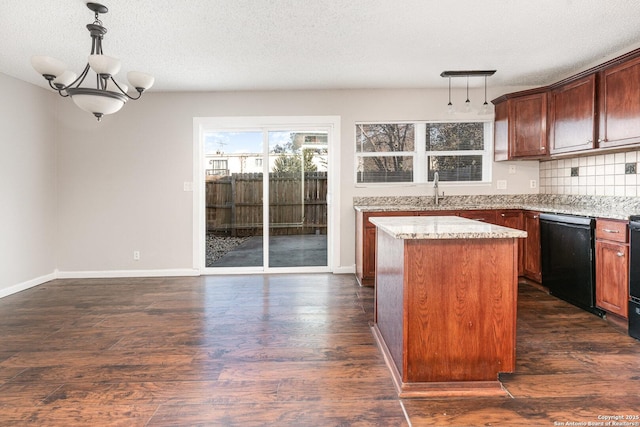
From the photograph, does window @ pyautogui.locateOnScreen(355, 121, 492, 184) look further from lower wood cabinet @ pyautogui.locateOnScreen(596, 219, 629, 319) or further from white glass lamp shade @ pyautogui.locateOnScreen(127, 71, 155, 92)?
white glass lamp shade @ pyautogui.locateOnScreen(127, 71, 155, 92)

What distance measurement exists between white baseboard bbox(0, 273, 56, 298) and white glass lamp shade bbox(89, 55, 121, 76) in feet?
10.1

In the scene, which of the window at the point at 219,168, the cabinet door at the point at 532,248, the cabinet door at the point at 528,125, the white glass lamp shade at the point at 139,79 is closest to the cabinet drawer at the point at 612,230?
the cabinet door at the point at 532,248

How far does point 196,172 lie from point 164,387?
3.22 meters

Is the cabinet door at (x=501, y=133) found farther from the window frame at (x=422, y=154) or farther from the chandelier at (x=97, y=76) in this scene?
the chandelier at (x=97, y=76)

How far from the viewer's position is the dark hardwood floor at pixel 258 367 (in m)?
1.80

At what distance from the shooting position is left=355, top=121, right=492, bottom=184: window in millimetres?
4855

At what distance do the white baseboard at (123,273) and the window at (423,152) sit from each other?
2579 millimetres

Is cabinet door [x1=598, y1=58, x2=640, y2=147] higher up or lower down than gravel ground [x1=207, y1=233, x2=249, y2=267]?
higher up

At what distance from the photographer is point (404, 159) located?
4.89m

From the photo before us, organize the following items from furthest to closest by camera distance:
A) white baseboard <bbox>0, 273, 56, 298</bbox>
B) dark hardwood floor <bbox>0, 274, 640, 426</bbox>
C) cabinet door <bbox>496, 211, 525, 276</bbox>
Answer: cabinet door <bbox>496, 211, 525, 276</bbox>
white baseboard <bbox>0, 273, 56, 298</bbox>
dark hardwood floor <bbox>0, 274, 640, 426</bbox>

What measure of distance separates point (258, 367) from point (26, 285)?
141 inches

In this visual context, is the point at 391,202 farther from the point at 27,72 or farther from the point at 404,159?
the point at 27,72

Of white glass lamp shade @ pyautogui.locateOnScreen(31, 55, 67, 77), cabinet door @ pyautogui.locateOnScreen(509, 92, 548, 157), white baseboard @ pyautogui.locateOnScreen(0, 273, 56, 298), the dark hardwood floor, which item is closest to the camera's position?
the dark hardwood floor

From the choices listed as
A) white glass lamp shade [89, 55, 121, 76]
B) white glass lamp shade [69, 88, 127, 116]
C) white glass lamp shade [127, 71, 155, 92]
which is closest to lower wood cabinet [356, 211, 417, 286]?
white glass lamp shade [127, 71, 155, 92]
